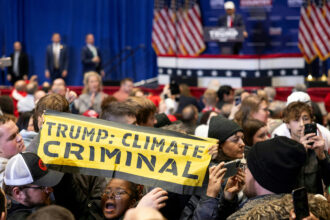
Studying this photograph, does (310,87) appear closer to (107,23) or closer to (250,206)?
(107,23)

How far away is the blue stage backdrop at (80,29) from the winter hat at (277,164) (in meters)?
16.2

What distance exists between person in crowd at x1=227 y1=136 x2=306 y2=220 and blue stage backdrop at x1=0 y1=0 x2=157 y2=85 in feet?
53.2

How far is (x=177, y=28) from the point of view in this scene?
19.2 m

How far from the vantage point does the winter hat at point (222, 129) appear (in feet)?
16.9

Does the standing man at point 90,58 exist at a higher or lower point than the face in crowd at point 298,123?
lower

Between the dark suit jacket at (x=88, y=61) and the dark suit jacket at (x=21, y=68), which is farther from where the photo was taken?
the dark suit jacket at (x=21, y=68)

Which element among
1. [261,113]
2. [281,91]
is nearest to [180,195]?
[261,113]

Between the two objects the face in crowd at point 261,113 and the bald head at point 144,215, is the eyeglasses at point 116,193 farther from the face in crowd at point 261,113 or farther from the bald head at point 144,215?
the face in crowd at point 261,113

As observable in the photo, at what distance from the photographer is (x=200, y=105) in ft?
41.7

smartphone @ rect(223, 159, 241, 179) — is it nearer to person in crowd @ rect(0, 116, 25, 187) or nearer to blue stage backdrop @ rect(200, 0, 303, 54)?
person in crowd @ rect(0, 116, 25, 187)

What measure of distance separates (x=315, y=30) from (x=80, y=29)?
7.84m

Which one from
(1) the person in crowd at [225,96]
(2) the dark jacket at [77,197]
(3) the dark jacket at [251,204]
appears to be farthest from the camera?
(1) the person in crowd at [225,96]

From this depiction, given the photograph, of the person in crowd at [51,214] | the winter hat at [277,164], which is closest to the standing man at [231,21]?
the winter hat at [277,164]

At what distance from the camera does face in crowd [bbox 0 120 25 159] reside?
4.73m
